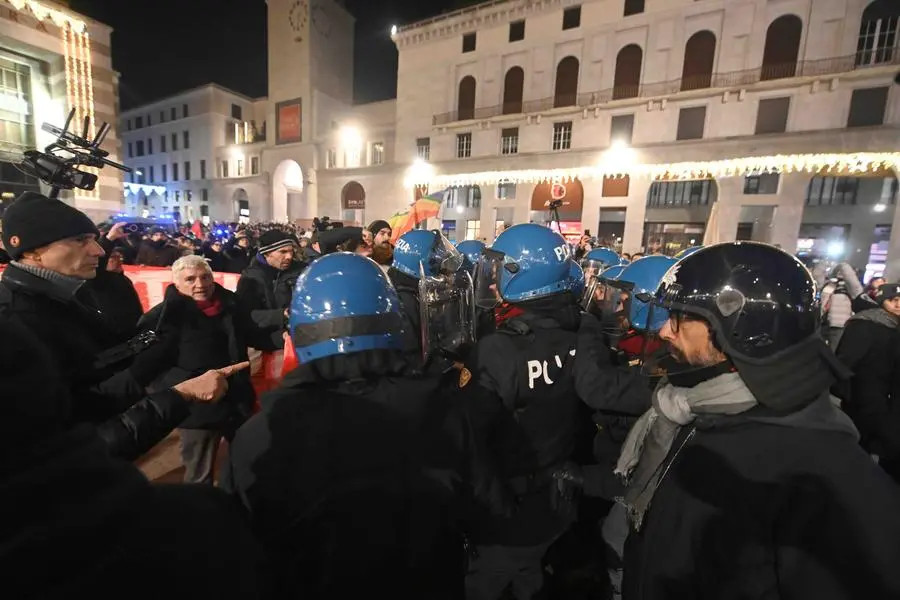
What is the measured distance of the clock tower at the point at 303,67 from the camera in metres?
32.8

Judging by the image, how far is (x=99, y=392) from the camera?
6.62 ft

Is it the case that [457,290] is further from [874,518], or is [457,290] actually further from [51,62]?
[51,62]

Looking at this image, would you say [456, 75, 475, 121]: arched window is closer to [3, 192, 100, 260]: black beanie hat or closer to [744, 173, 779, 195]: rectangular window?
[744, 173, 779, 195]: rectangular window

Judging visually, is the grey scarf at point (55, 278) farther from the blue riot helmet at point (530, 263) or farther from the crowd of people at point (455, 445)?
the blue riot helmet at point (530, 263)

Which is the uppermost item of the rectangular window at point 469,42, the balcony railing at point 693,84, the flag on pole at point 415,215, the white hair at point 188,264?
the rectangular window at point 469,42

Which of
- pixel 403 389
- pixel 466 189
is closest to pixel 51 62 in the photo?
pixel 466 189

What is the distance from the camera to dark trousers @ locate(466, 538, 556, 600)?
213cm

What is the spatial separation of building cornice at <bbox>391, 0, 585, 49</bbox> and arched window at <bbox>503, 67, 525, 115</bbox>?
314cm

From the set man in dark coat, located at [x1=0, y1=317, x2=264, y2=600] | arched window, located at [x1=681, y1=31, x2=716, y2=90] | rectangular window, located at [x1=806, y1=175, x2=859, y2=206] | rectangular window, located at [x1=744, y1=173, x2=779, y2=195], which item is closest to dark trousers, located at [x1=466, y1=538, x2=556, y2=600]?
man in dark coat, located at [x1=0, y1=317, x2=264, y2=600]

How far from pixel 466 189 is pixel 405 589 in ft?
93.0

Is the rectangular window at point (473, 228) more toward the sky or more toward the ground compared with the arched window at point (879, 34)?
more toward the ground

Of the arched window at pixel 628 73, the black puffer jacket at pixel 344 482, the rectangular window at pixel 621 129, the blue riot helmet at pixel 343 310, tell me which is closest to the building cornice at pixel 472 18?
the arched window at pixel 628 73

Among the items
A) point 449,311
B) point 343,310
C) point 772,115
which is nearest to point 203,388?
point 343,310

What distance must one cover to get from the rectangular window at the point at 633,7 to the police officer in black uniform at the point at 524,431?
2722cm
